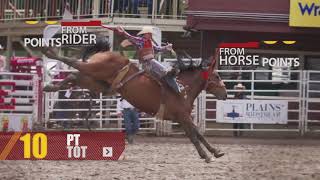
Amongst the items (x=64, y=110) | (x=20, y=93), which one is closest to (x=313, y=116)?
(x=64, y=110)

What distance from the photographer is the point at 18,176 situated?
32.4 feet

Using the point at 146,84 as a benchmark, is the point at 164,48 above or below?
above

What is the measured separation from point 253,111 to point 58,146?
913 cm

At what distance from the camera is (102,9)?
71.5 ft

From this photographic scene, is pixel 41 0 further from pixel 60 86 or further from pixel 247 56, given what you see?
pixel 60 86

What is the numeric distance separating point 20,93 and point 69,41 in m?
2.48

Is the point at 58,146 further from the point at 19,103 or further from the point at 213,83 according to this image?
the point at 19,103

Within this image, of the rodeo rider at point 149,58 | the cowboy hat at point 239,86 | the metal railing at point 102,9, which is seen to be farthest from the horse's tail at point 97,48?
the metal railing at point 102,9

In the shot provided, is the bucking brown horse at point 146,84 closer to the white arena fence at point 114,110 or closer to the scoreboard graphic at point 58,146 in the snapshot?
the scoreboard graphic at point 58,146

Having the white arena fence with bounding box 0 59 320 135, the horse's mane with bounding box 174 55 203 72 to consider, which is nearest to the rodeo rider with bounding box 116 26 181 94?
the horse's mane with bounding box 174 55 203 72

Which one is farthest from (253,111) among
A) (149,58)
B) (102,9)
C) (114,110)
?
(149,58)

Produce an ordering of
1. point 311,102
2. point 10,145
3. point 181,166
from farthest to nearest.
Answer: point 311,102 → point 181,166 → point 10,145

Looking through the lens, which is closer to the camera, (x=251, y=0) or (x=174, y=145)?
(x=174, y=145)

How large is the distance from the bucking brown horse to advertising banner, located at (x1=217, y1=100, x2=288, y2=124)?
349 inches
